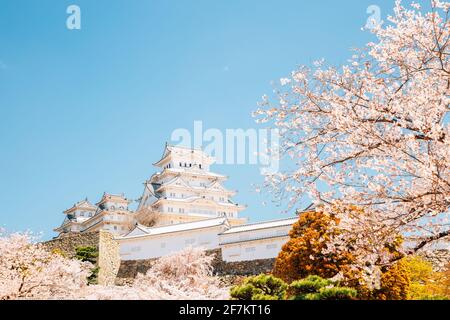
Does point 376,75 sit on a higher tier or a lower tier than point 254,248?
higher

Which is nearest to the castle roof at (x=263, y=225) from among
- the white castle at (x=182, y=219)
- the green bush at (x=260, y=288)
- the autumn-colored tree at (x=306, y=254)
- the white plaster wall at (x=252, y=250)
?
the white castle at (x=182, y=219)

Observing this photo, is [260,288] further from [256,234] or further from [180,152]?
[180,152]

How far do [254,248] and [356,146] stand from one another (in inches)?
633

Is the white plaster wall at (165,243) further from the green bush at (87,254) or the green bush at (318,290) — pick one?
the green bush at (318,290)

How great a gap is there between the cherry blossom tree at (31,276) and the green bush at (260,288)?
14.0 ft

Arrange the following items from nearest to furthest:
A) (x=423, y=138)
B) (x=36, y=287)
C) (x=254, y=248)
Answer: (x=423, y=138) → (x=36, y=287) → (x=254, y=248)

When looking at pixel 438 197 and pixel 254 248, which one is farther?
pixel 254 248

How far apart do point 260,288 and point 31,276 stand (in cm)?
693

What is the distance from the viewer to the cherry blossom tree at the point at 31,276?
12.3 meters

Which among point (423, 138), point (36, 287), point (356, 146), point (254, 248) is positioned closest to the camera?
point (423, 138)

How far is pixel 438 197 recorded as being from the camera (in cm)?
513
